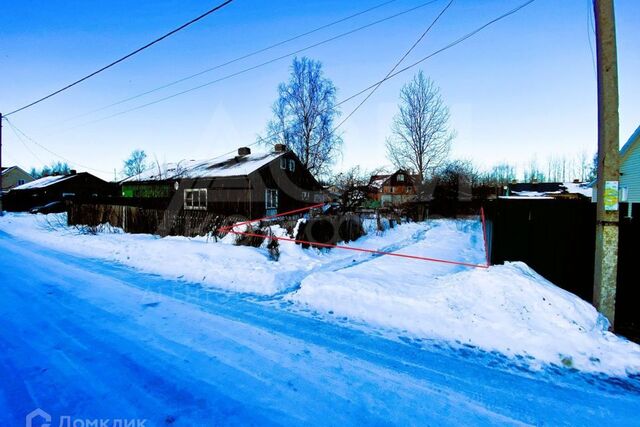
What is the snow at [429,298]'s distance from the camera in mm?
3613

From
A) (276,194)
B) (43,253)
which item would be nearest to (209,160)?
(276,194)

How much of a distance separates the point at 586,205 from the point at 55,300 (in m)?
8.85

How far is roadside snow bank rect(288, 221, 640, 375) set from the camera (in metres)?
3.52

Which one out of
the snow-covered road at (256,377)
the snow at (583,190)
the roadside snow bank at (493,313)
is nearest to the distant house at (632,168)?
the snow at (583,190)

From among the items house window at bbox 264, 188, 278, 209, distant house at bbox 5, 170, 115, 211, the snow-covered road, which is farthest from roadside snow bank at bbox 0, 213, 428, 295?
distant house at bbox 5, 170, 115, 211

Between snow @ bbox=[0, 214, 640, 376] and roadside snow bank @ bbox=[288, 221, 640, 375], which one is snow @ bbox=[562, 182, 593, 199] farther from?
roadside snow bank @ bbox=[288, 221, 640, 375]

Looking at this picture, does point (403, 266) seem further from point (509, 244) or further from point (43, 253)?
point (43, 253)

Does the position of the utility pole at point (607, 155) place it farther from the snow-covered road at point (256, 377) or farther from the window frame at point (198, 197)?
the window frame at point (198, 197)

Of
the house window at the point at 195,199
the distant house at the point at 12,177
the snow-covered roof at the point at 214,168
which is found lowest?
the house window at the point at 195,199

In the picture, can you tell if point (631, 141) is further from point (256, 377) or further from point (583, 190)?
point (583, 190)

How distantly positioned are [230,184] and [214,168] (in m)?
2.85

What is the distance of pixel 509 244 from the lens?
607 cm

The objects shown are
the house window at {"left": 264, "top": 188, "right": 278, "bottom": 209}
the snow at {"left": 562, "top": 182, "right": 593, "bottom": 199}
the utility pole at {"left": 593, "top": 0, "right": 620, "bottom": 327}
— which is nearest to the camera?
the utility pole at {"left": 593, "top": 0, "right": 620, "bottom": 327}

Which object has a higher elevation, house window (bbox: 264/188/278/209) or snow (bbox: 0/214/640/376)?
house window (bbox: 264/188/278/209)
